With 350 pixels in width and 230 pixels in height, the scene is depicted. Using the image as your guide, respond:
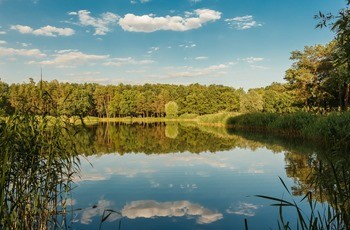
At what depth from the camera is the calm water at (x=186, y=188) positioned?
6871 mm

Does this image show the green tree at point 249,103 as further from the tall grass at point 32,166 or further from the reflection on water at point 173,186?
the tall grass at point 32,166

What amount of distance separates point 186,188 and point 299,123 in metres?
16.1

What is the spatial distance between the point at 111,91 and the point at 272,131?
67.0 metres

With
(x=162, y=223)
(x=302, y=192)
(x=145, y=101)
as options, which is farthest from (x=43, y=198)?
(x=145, y=101)

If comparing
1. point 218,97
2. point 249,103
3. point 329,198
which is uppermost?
point 218,97

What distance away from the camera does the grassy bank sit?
1739 centimetres

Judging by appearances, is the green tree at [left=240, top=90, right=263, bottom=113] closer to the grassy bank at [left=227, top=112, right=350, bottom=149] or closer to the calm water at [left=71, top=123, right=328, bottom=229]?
the grassy bank at [left=227, top=112, right=350, bottom=149]

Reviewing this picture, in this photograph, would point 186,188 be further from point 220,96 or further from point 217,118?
point 220,96

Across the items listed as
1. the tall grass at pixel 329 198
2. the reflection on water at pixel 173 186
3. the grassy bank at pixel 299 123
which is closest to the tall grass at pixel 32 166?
the reflection on water at pixel 173 186

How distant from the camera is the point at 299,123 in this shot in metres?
23.2

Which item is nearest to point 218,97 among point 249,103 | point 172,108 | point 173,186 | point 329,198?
point 172,108

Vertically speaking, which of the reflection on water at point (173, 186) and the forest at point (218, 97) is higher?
the forest at point (218, 97)

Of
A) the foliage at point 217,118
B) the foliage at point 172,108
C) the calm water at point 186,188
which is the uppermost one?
the foliage at point 172,108

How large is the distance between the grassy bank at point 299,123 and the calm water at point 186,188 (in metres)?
1.96
